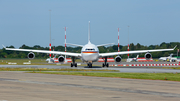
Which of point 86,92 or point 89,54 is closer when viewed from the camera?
point 86,92

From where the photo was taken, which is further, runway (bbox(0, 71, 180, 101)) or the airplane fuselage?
the airplane fuselage

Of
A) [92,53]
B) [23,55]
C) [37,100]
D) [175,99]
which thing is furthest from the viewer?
[23,55]

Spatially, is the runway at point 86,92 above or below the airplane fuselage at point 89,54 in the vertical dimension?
below

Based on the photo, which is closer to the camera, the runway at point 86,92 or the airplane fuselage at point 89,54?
the runway at point 86,92

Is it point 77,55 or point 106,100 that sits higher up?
point 77,55

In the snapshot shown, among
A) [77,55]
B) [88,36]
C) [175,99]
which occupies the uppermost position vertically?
[88,36]

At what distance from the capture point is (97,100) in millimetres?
13867

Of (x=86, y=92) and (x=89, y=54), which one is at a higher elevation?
(x=89, y=54)

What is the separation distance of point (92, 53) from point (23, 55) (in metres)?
113

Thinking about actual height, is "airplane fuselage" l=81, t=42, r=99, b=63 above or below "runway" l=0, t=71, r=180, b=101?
above

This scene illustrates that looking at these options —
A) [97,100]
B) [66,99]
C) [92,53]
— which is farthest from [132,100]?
[92,53]

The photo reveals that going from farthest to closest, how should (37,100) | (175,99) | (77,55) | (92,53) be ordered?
(77,55) < (92,53) < (175,99) < (37,100)

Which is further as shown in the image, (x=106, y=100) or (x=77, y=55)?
(x=77, y=55)

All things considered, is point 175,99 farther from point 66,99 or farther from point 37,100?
point 37,100
